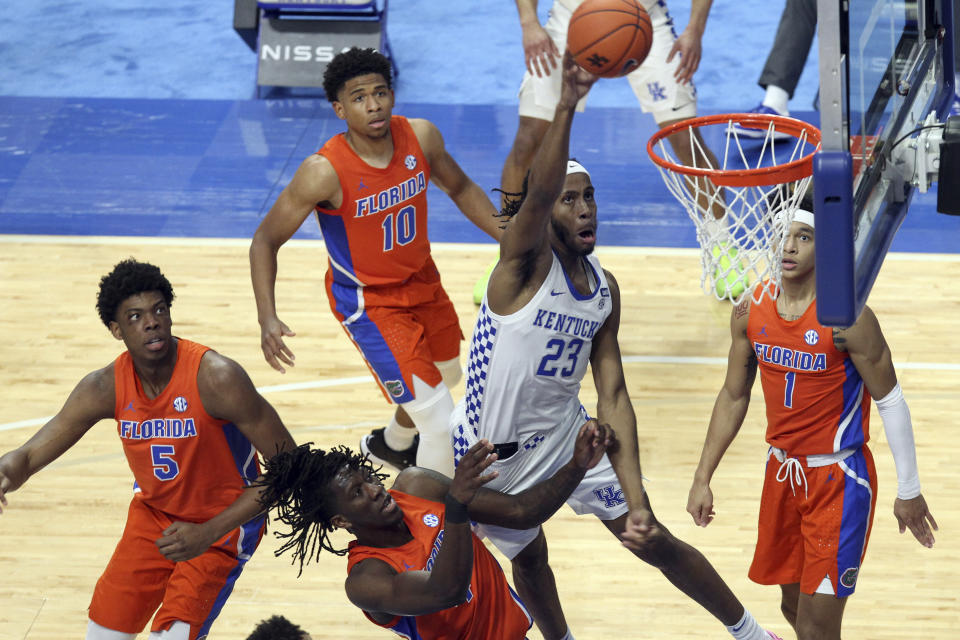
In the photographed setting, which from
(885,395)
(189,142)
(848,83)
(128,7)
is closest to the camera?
(848,83)

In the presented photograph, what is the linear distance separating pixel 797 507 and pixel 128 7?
32.1 feet

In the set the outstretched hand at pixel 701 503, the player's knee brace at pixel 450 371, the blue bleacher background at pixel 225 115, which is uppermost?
the outstretched hand at pixel 701 503

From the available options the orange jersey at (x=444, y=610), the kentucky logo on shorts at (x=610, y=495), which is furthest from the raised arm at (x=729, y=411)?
the orange jersey at (x=444, y=610)

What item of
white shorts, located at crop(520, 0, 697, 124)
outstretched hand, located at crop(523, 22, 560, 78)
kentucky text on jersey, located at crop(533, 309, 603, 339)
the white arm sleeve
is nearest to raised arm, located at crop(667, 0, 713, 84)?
white shorts, located at crop(520, 0, 697, 124)

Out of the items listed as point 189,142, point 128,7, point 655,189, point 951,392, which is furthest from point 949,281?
point 128,7

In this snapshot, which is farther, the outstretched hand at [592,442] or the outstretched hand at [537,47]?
the outstretched hand at [537,47]

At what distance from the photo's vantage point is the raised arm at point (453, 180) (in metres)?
5.68

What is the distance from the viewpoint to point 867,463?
4312 mm

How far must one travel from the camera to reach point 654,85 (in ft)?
24.1

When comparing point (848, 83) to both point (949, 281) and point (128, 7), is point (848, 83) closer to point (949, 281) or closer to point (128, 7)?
point (949, 281)

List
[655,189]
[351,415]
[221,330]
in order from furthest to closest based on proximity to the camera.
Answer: [655,189] < [221,330] < [351,415]

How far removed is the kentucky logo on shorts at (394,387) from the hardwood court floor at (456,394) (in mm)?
758

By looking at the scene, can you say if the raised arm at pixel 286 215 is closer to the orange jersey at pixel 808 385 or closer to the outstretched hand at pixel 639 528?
the outstretched hand at pixel 639 528

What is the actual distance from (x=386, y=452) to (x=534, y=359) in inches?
81.0
